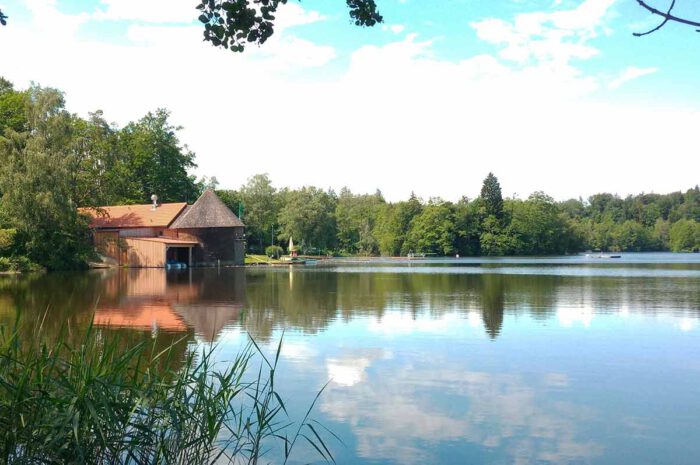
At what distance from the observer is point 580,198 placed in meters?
171

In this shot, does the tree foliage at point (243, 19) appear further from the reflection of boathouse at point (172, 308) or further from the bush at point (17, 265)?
the bush at point (17, 265)

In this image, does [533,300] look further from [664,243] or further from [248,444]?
[664,243]

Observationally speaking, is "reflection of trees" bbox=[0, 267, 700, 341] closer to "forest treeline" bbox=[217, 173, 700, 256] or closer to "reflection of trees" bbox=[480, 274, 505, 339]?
"reflection of trees" bbox=[480, 274, 505, 339]

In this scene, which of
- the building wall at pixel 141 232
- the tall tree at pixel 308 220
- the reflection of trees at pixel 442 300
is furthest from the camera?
the tall tree at pixel 308 220

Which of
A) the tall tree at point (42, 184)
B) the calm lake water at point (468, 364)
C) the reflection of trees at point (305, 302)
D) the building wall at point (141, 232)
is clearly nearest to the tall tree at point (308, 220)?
the building wall at point (141, 232)

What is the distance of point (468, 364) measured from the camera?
34.2 ft

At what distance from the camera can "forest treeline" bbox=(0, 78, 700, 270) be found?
4006 cm

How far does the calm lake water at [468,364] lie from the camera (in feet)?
21.7

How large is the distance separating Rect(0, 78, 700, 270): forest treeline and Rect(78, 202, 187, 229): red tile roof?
1.94 metres

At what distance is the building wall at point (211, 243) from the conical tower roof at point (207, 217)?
0.72 meters

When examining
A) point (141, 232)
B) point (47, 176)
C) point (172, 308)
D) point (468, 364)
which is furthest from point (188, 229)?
point (468, 364)

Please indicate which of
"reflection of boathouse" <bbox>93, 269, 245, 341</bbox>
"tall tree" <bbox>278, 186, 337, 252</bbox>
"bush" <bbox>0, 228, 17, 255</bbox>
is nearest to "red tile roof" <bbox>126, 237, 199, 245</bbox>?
"bush" <bbox>0, 228, 17, 255</bbox>

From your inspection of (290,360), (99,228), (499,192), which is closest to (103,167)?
(99,228)

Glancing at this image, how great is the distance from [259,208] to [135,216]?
34.8m
